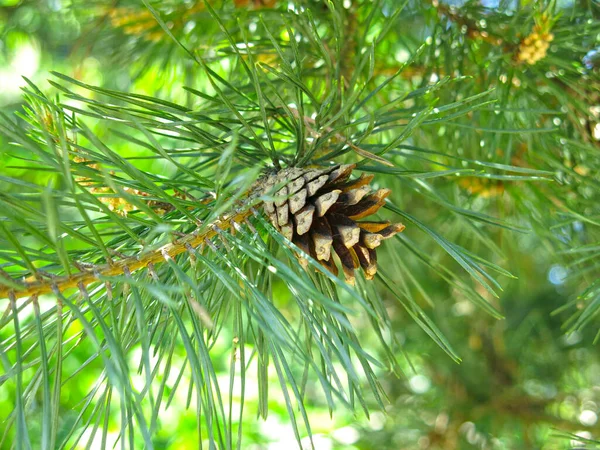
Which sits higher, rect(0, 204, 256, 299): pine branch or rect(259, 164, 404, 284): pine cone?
rect(0, 204, 256, 299): pine branch

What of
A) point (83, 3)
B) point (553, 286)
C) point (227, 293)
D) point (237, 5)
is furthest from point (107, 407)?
point (553, 286)

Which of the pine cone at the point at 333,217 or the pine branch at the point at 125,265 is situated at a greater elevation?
the pine branch at the point at 125,265

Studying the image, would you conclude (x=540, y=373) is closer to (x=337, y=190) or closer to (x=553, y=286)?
(x=553, y=286)

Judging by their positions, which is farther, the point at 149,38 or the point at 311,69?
the point at 149,38
